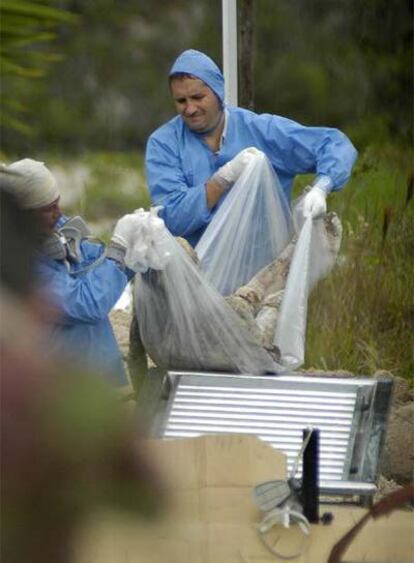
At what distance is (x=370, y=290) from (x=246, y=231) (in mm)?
1877

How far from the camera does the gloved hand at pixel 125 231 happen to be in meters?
3.96

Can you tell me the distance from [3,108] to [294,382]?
295 centimetres

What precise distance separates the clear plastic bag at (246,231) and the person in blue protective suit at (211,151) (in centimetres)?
4

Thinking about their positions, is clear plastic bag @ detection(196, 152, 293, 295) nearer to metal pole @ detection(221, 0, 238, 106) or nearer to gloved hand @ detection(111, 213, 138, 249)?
gloved hand @ detection(111, 213, 138, 249)

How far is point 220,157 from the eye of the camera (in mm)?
4492

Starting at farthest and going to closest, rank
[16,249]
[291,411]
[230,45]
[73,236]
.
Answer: [230,45]
[73,236]
[291,411]
[16,249]

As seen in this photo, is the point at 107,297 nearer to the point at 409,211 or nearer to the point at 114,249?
the point at 114,249

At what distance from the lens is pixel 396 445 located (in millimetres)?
5066

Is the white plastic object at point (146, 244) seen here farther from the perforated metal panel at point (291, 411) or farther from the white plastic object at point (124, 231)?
the perforated metal panel at point (291, 411)

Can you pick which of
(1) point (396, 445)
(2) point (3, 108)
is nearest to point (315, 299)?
(1) point (396, 445)

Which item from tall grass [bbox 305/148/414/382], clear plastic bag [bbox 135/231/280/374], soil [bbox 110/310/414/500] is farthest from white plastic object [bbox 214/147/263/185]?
tall grass [bbox 305/148/414/382]

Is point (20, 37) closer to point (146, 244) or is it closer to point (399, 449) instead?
point (146, 244)

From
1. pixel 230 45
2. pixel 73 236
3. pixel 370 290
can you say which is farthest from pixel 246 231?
pixel 370 290

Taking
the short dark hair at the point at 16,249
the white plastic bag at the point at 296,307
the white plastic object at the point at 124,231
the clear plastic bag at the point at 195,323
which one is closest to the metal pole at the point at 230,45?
the white plastic bag at the point at 296,307
